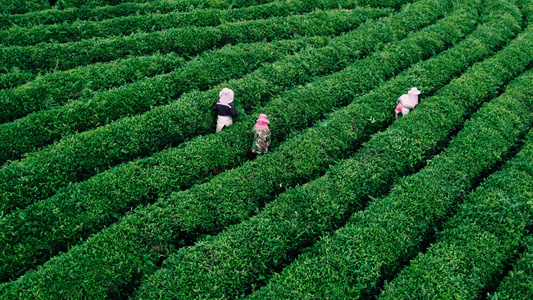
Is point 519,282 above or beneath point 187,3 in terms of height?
beneath

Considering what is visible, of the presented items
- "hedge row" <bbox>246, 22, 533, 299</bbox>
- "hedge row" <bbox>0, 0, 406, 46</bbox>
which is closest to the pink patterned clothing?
"hedge row" <bbox>246, 22, 533, 299</bbox>

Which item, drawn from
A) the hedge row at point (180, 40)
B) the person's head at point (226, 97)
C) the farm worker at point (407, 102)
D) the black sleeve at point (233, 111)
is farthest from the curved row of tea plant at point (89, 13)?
the farm worker at point (407, 102)

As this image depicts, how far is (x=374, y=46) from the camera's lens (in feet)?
42.9

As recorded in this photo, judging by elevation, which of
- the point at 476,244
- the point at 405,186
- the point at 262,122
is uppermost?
the point at 262,122

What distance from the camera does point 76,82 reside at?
10.6 meters

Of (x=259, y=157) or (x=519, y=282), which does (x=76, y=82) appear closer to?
(x=259, y=157)

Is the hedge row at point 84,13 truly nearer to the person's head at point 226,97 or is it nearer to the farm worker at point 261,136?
the person's head at point 226,97

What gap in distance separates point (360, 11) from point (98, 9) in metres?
9.54

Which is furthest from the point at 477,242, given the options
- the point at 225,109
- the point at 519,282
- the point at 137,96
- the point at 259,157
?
the point at 137,96

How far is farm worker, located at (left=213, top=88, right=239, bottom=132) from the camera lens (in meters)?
9.74

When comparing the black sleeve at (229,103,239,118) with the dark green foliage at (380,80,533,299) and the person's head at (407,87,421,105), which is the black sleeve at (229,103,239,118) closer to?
the person's head at (407,87,421,105)

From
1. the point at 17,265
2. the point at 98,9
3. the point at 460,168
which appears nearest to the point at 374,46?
the point at 460,168

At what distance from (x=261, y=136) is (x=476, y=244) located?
5.16 m

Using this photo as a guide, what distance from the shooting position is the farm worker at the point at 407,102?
10.4 metres
